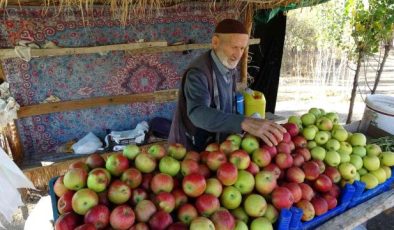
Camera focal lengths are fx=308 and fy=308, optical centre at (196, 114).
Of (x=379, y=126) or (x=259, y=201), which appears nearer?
(x=259, y=201)

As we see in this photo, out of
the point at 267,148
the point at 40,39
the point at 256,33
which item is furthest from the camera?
the point at 256,33

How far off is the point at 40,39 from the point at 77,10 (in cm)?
58

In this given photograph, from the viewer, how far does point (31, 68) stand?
3.85 metres

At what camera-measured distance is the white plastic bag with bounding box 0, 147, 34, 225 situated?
2430mm

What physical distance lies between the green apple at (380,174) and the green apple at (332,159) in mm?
267

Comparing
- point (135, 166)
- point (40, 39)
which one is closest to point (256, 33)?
point (40, 39)

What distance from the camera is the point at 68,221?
124 centimetres

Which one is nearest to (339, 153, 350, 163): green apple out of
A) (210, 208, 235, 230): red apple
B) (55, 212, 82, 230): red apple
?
(210, 208, 235, 230): red apple

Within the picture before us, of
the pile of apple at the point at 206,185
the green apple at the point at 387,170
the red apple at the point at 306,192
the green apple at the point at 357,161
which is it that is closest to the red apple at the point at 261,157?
the pile of apple at the point at 206,185

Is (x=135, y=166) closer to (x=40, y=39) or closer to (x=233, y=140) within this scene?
(x=233, y=140)

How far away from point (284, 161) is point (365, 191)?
591mm

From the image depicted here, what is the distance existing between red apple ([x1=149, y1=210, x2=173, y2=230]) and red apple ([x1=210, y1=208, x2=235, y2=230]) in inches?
7.4

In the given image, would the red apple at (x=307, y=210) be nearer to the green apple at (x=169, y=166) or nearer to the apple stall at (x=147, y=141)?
the apple stall at (x=147, y=141)

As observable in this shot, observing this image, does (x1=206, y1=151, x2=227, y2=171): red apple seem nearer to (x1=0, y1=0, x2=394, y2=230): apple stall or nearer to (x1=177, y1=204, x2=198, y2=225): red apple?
(x1=0, y1=0, x2=394, y2=230): apple stall
